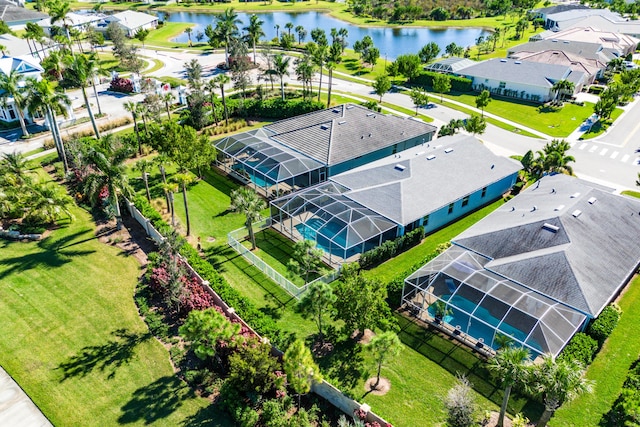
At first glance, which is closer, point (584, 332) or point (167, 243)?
point (584, 332)

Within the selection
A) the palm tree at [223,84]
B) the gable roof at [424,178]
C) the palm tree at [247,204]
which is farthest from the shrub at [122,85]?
the palm tree at [247,204]

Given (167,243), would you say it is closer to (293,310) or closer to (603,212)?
(293,310)

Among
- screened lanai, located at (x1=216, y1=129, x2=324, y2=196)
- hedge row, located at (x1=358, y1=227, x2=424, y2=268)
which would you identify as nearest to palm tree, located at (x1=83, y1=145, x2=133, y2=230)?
screened lanai, located at (x1=216, y1=129, x2=324, y2=196)

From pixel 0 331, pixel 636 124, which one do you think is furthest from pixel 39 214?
pixel 636 124

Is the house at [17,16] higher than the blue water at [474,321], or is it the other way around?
the house at [17,16]

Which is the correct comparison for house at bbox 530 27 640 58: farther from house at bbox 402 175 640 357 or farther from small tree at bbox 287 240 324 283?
small tree at bbox 287 240 324 283

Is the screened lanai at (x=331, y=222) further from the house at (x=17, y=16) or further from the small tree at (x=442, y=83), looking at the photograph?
the house at (x=17, y=16)
